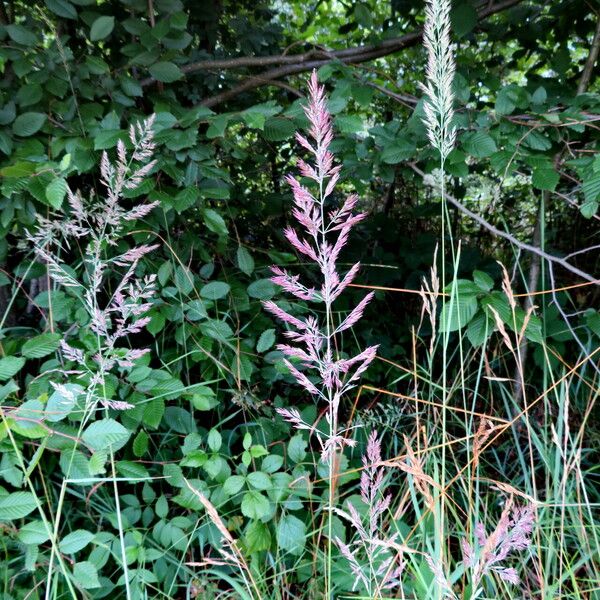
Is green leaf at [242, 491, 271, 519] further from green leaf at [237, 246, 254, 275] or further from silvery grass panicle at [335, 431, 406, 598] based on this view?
green leaf at [237, 246, 254, 275]

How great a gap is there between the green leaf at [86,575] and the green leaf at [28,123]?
44.6 inches

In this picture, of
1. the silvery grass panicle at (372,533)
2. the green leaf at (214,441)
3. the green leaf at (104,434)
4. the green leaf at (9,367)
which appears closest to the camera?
the silvery grass panicle at (372,533)

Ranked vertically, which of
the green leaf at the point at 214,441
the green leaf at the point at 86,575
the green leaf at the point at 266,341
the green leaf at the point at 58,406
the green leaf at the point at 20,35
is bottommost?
the green leaf at the point at 86,575

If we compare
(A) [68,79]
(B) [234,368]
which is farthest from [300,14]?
(B) [234,368]

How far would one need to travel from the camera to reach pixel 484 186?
2746mm

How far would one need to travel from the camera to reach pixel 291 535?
135 cm

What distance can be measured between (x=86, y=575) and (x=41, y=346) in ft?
1.80

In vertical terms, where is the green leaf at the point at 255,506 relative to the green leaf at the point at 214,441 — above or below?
below

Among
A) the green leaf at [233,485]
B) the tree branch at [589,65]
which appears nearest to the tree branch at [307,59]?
the tree branch at [589,65]

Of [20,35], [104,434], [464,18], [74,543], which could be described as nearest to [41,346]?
[104,434]

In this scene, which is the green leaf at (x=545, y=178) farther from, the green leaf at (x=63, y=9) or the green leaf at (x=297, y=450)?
the green leaf at (x=63, y=9)

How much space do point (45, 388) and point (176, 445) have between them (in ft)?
1.48

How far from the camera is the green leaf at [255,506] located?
52.1 inches

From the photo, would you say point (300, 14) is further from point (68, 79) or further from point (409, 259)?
point (68, 79)
